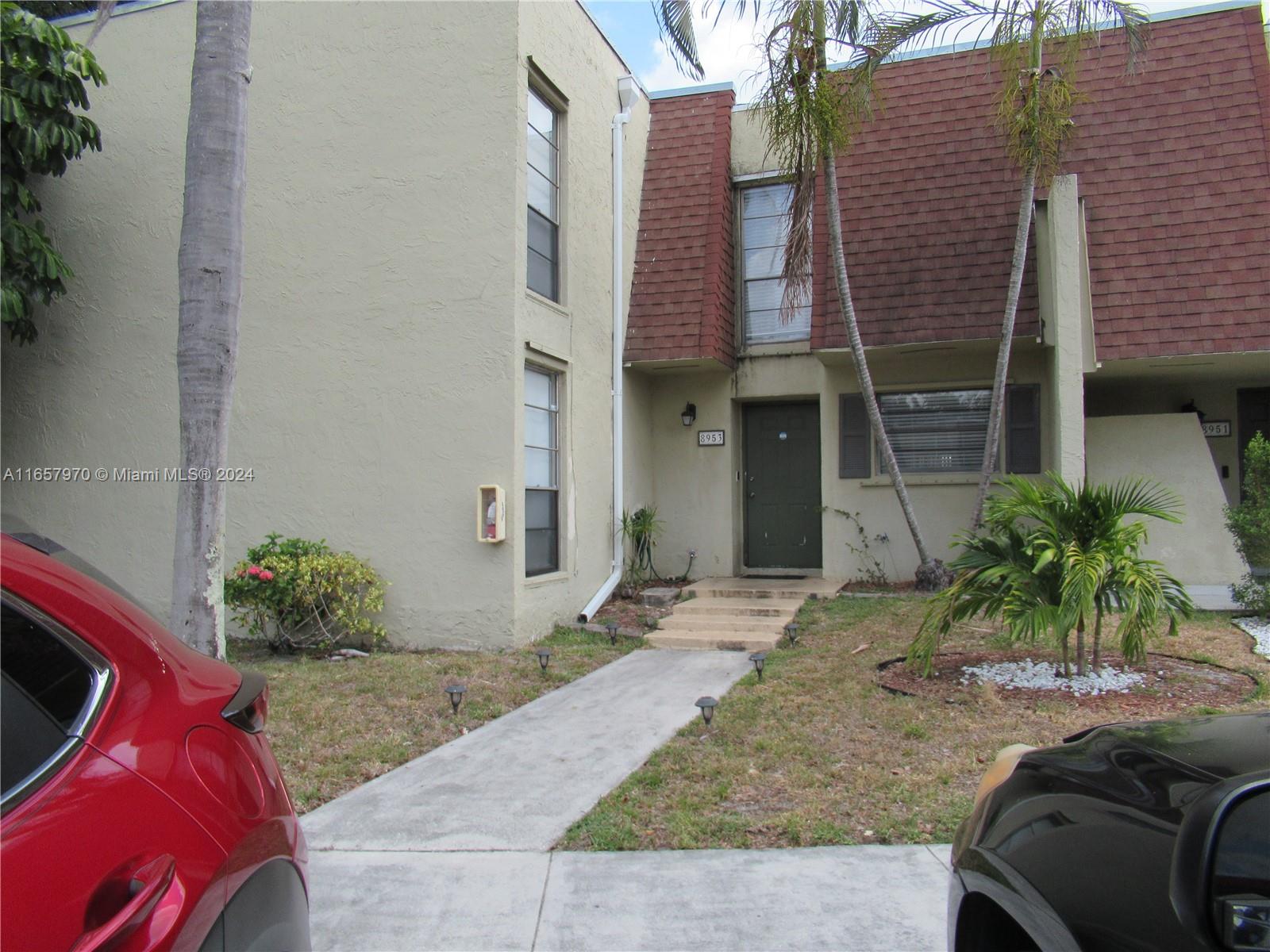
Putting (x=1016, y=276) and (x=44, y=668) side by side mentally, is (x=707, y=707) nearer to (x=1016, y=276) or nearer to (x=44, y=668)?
(x=44, y=668)

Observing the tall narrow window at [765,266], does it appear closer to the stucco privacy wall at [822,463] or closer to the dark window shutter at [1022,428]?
the stucco privacy wall at [822,463]

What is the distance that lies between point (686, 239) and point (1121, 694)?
7451 mm

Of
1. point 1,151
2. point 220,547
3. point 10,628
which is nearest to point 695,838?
point 10,628

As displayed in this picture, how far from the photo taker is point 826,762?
5219 mm

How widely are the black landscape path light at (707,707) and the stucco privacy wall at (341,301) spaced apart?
3.05 meters

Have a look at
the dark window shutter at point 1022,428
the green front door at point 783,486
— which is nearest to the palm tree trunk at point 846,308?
the dark window shutter at point 1022,428

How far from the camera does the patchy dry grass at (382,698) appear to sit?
5.43 metres

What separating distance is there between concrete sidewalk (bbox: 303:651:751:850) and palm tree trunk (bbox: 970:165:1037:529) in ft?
13.2

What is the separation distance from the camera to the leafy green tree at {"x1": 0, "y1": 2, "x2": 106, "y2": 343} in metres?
8.86

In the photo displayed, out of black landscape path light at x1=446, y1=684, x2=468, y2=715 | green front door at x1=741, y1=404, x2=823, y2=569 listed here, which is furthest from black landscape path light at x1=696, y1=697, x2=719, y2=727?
green front door at x1=741, y1=404, x2=823, y2=569

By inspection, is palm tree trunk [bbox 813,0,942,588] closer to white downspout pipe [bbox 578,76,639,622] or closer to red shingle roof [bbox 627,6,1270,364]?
red shingle roof [bbox 627,6,1270,364]

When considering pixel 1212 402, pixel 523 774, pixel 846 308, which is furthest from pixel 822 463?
pixel 523 774

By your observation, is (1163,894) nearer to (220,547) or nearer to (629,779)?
(629,779)

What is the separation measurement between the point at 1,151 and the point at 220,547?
6.13 meters
